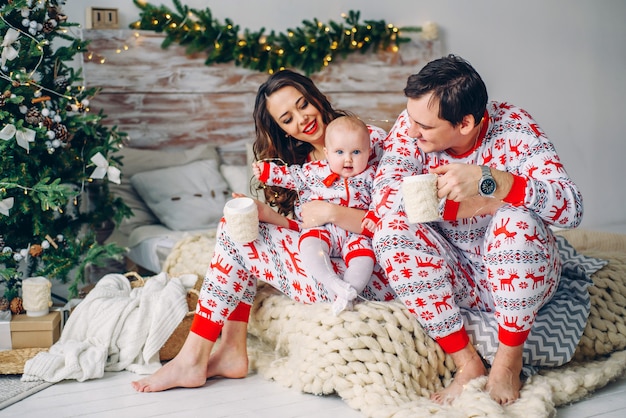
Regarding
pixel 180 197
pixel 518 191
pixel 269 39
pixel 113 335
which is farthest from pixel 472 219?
pixel 269 39

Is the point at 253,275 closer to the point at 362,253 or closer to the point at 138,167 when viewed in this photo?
the point at 362,253

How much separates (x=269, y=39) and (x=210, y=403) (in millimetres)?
2312

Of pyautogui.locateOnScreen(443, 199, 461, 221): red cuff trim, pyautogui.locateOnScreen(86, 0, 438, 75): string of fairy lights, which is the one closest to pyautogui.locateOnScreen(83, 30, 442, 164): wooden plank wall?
pyautogui.locateOnScreen(86, 0, 438, 75): string of fairy lights

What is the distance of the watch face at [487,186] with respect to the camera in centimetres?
156

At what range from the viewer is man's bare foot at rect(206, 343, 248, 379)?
197 centimetres

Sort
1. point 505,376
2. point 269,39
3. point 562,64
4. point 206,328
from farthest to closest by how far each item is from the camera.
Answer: point 562,64
point 269,39
point 206,328
point 505,376

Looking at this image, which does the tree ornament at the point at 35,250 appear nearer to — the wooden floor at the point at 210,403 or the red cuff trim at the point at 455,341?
the wooden floor at the point at 210,403

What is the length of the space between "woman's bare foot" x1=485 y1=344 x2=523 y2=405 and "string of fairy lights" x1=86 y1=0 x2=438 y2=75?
2.34m

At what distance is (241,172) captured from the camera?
3.53 m

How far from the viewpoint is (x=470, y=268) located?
188 cm

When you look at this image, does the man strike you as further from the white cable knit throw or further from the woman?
the white cable knit throw

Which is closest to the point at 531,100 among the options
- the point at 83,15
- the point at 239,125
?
the point at 239,125

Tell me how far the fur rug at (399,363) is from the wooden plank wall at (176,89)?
181cm

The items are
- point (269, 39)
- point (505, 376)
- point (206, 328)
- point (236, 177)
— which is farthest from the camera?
point (269, 39)
